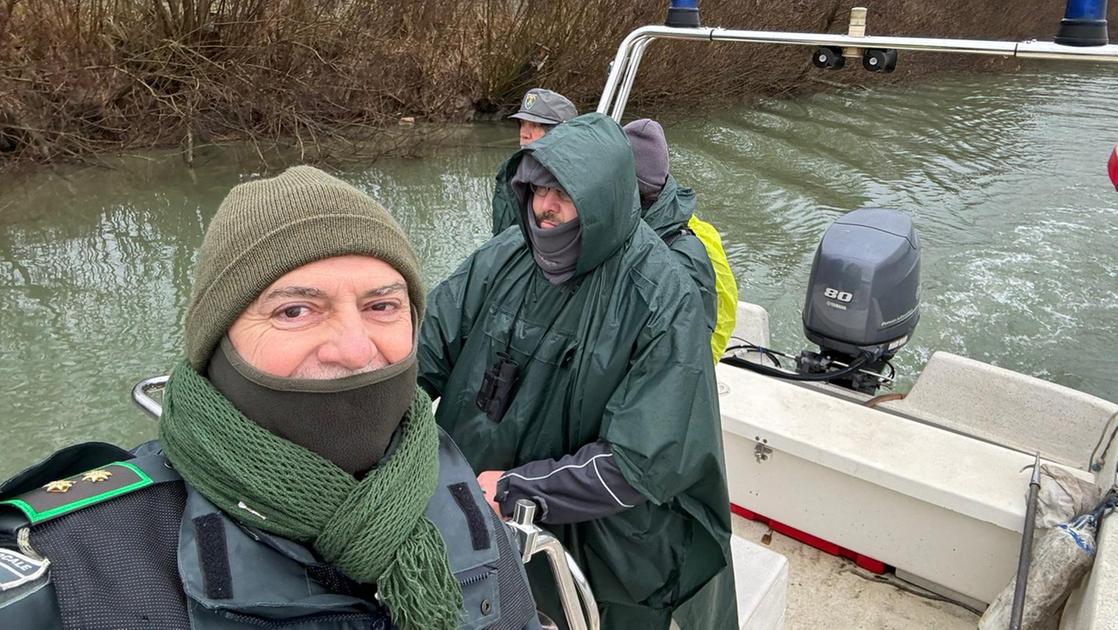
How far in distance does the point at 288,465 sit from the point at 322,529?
3.1 inches

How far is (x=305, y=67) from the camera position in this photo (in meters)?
8.94

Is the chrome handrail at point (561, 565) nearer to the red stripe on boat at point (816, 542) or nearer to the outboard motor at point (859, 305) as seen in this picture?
the red stripe on boat at point (816, 542)

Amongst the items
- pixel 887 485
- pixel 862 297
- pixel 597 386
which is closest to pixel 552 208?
pixel 597 386

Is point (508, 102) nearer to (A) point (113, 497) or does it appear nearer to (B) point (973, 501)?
(B) point (973, 501)

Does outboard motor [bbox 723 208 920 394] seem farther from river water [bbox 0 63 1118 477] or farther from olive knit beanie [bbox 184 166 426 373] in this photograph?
olive knit beanie [bbox 184 166 426 373]

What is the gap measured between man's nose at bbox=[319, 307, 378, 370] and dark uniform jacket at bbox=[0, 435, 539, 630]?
7.9 inches

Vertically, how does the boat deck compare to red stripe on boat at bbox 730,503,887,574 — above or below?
below

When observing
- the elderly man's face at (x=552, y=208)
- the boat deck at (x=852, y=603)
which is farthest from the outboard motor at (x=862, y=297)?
the elderly man's face at (x=552, y=208)

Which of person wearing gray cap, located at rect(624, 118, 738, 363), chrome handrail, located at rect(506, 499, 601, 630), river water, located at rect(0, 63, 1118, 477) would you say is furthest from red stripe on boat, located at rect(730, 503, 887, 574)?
river water, located at rect(0, 63, 1118, 477)

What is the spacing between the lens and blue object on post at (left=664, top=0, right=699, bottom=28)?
3381 millimetres

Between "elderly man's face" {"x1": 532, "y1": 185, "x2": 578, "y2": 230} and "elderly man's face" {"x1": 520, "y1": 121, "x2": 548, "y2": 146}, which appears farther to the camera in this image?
"elderly man's face" {"x1": 520, "y1": 121, "x2": 548, "y2": 146}

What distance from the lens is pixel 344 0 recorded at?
931cm

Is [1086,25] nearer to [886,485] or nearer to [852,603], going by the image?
[886,485]

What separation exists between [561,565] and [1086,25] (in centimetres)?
217
